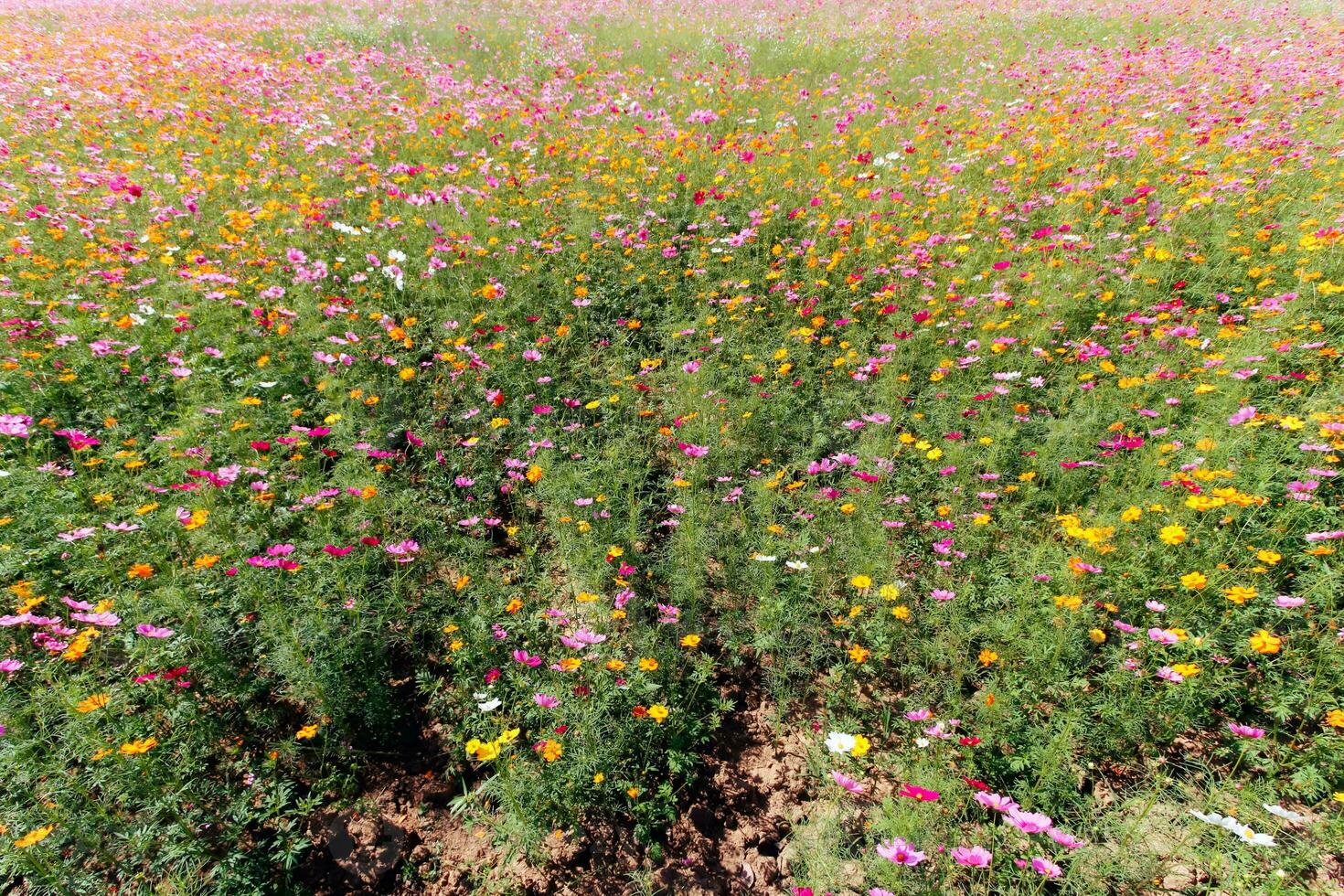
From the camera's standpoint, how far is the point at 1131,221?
5.19m

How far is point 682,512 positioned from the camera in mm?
3365

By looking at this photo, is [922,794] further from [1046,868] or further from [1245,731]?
[1245,731]

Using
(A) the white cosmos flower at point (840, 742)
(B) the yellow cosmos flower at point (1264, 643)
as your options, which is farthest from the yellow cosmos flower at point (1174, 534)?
(A) the white cosmos flower at point (840, 742)

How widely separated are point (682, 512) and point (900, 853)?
184cm

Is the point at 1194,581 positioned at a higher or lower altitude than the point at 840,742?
higher

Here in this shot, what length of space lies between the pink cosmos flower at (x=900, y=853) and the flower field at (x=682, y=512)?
8 cm

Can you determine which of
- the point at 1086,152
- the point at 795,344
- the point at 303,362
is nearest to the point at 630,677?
the point at 795,344

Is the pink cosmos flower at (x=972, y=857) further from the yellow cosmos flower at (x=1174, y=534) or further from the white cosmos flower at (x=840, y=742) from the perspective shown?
the yellow cosmos flower at (x=1174, y=534)

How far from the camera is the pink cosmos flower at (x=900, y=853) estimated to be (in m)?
1.85

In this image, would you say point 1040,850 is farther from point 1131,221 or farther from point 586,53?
point 586,53

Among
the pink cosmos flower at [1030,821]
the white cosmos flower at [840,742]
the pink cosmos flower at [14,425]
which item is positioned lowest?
the white cosmos flower at [840,742]

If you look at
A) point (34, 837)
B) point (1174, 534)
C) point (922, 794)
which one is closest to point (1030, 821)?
point (922, 794)

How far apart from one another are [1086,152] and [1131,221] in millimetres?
1543

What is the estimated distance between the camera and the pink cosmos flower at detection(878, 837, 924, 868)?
6.08 ft
